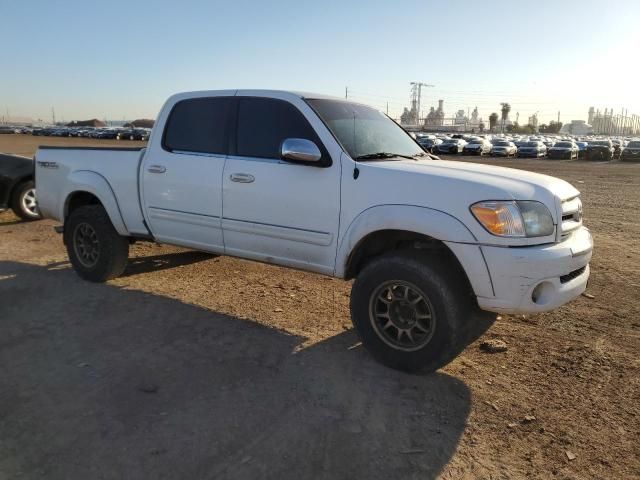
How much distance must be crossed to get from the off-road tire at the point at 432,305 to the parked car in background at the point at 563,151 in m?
43.1

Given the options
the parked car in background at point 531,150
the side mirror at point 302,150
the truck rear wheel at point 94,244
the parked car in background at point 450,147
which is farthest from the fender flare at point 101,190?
the parked car in background at point 531,150

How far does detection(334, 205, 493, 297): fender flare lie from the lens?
10.9 feet

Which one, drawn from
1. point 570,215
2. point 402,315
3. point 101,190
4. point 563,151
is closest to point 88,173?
point 101,190

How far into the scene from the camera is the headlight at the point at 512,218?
327cm

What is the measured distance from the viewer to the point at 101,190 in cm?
A: 548

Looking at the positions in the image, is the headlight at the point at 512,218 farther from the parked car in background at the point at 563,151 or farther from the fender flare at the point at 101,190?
the parked car in background at the point at 563,151

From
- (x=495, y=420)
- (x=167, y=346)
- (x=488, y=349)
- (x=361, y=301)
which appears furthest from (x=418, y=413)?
(x=167, y=346)

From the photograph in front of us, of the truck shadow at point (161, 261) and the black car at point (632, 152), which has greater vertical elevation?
the black car at point (632, 152)

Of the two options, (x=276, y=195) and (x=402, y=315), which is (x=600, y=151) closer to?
(x=276, y=195)

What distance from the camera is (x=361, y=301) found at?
3.81m

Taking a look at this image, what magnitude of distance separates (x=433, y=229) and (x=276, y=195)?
4.52 ft

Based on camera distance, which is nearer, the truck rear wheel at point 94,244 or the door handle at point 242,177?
the door handle at point 242,177

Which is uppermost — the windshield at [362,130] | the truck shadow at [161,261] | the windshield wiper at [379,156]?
the windshield at [362,130]

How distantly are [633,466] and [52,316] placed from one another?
4539mm
